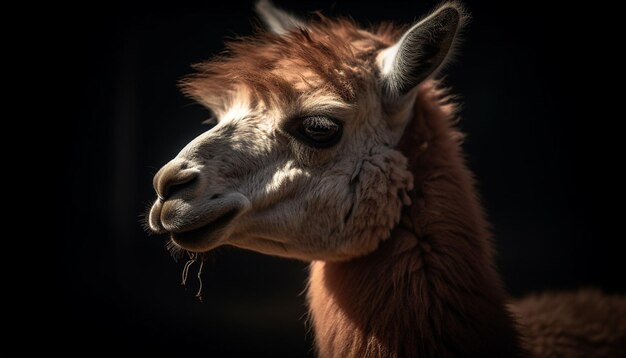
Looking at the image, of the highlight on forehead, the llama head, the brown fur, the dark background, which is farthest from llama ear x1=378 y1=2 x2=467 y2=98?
the dark background

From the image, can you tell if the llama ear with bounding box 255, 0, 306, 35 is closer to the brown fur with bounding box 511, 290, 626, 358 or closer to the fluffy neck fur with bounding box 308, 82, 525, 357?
the fluffy neck fur with bounding box 308, 82, 525, 357

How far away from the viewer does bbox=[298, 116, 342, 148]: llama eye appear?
5.87 feet

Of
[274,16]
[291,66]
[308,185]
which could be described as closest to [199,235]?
[308,185]

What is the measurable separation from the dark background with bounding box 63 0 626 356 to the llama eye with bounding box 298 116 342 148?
307 cm

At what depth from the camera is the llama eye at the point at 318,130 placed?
5.87ft

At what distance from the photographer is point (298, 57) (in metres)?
1.89

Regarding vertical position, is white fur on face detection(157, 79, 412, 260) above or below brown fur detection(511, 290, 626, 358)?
above

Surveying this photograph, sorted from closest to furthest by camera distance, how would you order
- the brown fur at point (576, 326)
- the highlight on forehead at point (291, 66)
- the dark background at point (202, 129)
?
the highlight on forehead at point (291, 66)
the brown fur at point (576, 326)
the dark background at point (202, 129)

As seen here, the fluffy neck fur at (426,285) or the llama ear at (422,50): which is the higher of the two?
the llama ear at (422,50)

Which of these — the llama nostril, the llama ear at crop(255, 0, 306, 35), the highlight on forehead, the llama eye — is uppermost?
the llama ear at crop(255, 0, 306, 35)

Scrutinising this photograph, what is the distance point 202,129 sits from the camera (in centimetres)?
482

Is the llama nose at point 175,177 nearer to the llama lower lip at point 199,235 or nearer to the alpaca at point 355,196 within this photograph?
the alpaca at point 355,196

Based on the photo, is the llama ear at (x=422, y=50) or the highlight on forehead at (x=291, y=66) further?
the highlight on forehead at (x=291, y=66)

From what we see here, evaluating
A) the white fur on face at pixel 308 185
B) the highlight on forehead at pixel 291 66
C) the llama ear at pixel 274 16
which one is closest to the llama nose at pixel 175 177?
the white fur on face at pixel 308 185
